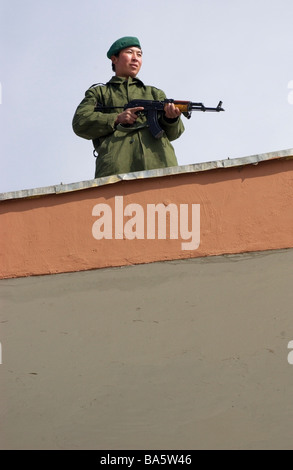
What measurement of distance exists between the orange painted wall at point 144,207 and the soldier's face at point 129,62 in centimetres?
128

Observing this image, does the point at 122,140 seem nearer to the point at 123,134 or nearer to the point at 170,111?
the point at 123,134

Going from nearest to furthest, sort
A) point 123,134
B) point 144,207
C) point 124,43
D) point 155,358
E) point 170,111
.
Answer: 1. point 155,358
2. point 144,207
3. point 170,111
4. point 123,134
5. point 124,43

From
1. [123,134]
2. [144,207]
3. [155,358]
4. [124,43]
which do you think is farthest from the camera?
[124,43]

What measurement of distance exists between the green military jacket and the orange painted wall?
495 millimetres

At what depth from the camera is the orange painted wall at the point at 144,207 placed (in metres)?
6.41

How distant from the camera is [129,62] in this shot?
299 inches

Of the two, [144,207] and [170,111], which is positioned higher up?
[170,111]

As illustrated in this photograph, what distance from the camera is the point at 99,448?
6188 millimetres

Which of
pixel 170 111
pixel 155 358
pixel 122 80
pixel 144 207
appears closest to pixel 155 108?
pixel 170 111

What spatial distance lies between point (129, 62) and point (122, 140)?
0.73 metres

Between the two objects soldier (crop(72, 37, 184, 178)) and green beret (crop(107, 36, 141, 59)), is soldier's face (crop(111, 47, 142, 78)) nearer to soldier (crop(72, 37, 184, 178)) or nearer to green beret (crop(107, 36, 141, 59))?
green beret (crop(107, 36, 141, 59))

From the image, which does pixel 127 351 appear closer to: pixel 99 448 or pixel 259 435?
pixel 99 448

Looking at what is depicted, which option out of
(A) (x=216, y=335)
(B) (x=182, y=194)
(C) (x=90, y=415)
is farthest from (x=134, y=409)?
(B) (x=182, y=194)

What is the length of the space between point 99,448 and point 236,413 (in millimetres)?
926
